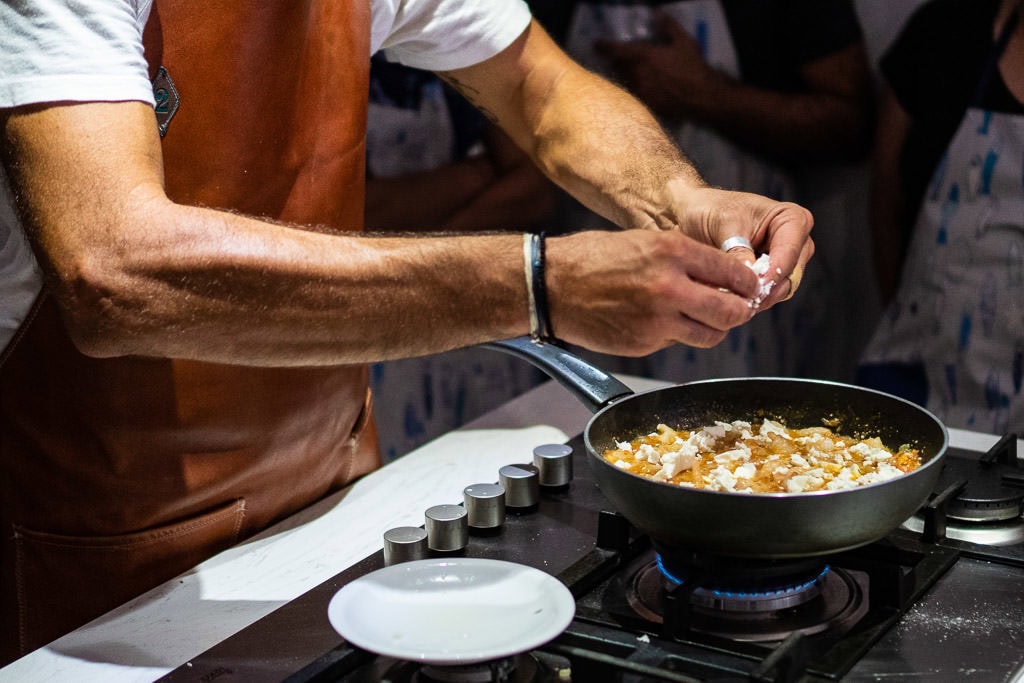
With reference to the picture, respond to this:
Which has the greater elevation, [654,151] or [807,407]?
[654,151]

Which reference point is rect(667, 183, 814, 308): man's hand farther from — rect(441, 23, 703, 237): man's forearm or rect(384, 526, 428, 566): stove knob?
rect(384, 526, 428, 566): stove knob

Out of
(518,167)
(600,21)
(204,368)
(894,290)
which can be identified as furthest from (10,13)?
(894,290)

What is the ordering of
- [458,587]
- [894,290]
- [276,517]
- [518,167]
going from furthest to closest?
[894,290] < [518,167] < [276,517] < [458,587]

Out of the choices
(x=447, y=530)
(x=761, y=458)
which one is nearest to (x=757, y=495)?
(x=761, y=458)

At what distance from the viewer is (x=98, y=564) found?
52.7 inches

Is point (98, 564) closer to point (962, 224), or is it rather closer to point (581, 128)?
point (581, 128)

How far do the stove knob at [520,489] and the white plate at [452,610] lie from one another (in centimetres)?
28

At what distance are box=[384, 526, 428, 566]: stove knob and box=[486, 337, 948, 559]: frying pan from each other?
0.21 meters

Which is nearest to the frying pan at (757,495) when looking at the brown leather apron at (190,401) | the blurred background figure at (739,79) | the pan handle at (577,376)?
the pan handle at (577,376)

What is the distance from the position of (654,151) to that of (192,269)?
2.49 ft

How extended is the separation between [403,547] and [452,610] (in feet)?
0.69

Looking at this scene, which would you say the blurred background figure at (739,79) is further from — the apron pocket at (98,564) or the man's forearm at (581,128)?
the apron pocket at (98,564)

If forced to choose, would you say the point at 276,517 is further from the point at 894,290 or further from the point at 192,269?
the point at 894,290

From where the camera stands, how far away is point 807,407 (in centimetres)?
127
